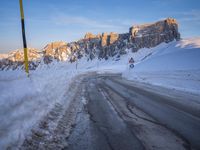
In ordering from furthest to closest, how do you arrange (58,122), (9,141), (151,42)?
1. (151,42)
2. (58,122)
3. (9,141)

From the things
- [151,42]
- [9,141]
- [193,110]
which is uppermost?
[151,42]

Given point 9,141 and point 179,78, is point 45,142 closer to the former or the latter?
point 9,141

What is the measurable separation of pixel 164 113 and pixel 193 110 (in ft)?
4.26

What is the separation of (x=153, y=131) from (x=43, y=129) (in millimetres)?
2845

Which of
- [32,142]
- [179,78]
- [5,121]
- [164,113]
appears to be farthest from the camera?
[179,78]

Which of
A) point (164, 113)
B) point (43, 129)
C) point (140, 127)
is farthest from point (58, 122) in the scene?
point (164, 113)

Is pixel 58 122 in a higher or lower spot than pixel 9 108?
lower

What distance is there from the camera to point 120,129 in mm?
5121

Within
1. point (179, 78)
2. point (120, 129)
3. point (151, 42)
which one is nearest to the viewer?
point (120, 129)

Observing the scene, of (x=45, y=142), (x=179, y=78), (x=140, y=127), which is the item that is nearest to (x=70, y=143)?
(x=45, y=142)

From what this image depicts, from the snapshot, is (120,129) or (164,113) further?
(164,113)

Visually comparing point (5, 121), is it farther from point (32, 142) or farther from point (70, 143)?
point (70, 143)

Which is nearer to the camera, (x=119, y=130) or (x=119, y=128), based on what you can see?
(x=119, y=130)

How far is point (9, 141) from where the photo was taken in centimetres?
381
